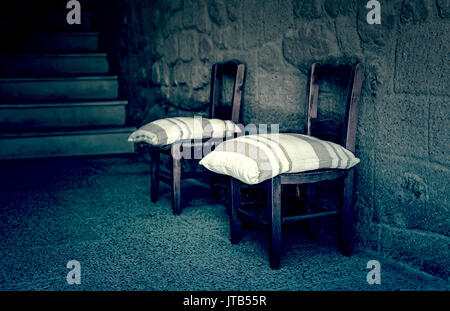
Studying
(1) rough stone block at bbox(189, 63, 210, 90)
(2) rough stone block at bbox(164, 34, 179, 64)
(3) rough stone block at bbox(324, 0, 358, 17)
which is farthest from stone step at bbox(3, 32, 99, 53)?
(3) rough stone block at bbox(324, 0, 358, 17)

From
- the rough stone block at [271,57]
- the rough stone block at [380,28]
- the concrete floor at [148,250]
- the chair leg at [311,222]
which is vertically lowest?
the concrete floor at [148,250]

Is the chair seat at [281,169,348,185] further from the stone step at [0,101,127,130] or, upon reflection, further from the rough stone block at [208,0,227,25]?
the stone step at [0,101,127,130]

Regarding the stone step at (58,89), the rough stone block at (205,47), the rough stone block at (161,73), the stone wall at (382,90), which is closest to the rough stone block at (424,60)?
the stone wall at (382,90)

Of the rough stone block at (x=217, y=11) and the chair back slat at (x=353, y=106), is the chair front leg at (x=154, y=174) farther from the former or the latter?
the chair back slat at (x=353, y=106)

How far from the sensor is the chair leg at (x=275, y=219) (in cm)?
171

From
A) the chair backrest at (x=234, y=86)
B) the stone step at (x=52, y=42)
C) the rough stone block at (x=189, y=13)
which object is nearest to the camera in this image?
the chair backrest at (x=234, y=86)

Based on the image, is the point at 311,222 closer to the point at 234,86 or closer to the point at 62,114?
the point at 234,86

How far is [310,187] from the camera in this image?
2.13 metres

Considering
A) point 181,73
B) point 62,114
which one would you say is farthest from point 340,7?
point 62,114

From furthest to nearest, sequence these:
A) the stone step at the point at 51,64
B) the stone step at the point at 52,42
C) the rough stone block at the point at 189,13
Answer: the stone step at the point at 52,42
the stone step at the point at 51,64
the rough stone block at the point at 189,13

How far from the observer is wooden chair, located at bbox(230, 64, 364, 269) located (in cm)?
174

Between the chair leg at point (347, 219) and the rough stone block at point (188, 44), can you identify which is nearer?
the chair leg at point (347, 219)

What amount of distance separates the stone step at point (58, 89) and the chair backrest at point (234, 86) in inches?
81.4

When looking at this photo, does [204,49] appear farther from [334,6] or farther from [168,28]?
[334,6]
